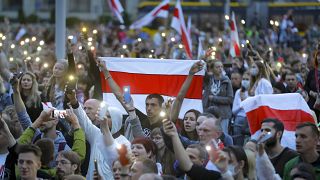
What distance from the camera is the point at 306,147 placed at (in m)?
8.84

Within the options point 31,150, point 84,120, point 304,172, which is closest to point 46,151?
point 31,150

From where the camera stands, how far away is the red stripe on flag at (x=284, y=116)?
10992mm

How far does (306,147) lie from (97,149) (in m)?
2.04

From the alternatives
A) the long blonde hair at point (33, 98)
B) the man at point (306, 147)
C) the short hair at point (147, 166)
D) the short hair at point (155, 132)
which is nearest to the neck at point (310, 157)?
the man at point (306, 147)

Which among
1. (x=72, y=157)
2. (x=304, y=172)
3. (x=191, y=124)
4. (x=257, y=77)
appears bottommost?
(x=304, y=172)

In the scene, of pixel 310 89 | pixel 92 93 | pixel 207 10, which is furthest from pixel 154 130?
pixel 207 10

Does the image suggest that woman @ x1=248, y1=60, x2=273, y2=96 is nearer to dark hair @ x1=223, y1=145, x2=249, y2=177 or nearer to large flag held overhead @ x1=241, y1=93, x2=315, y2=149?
large flag held overhead @ x1=241, y1=93, x2=315, y2=149

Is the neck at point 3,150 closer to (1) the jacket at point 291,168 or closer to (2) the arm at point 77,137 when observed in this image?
(2) the arm at point 77,137

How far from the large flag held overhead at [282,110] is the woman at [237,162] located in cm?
263

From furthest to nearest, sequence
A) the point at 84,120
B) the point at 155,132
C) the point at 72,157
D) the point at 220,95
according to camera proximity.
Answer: the point at 220,95 → the point at 84,120 → the point at 155,132 → the point at 72,157

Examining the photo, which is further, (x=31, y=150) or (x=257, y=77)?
(x=257, y=77)

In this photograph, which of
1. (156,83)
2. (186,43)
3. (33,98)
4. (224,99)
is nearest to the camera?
(33,98)

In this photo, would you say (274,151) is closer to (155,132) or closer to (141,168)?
(155,132)

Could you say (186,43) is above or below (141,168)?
above
